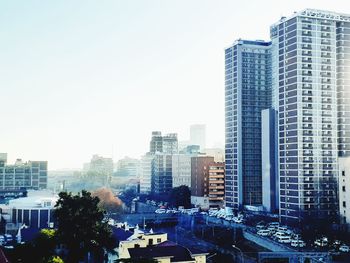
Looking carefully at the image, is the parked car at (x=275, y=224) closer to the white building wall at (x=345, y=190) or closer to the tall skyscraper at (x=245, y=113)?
the white building wall at (x=345, y=190)

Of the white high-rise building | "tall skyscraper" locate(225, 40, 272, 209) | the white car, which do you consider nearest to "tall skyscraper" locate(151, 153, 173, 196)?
the white high-rise building

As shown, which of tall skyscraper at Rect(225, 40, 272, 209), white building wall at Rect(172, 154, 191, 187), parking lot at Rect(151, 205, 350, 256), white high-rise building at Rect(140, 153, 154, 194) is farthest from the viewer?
white high-rise building at Rect(140, 153, 154, 194)

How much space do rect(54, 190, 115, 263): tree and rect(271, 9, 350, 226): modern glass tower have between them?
3262cm

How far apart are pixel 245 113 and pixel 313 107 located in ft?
58.1

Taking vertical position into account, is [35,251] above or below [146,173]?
below

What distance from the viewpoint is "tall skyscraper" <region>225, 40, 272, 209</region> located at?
80750 mm

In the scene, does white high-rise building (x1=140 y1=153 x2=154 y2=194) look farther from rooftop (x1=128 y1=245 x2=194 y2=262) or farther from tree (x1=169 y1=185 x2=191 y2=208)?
rooftop (x1=128 y1=245 x2=194 y2=262)

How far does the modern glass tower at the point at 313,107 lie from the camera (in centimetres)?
6438

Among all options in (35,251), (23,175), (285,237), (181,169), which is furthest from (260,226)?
(23,175)

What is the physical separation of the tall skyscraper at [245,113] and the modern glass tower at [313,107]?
13114mm

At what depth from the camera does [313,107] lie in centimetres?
6588

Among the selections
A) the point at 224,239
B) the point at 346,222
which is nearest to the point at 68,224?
the point at 224,239

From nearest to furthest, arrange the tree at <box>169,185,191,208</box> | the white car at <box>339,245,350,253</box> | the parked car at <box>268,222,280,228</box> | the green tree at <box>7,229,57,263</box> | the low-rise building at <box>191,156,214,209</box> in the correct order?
1. the green tree at <box>7,229,57,263</box>
2. the white car at <box>339,245,350,253</box>
3. the parked car at <box>268,222,280,228</box>
4. the low-rise building at <box>191,156,214,209</box>
5. the tree at <box>169,185,191,208</box>

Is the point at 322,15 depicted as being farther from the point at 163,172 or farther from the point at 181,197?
the point at 163,172
